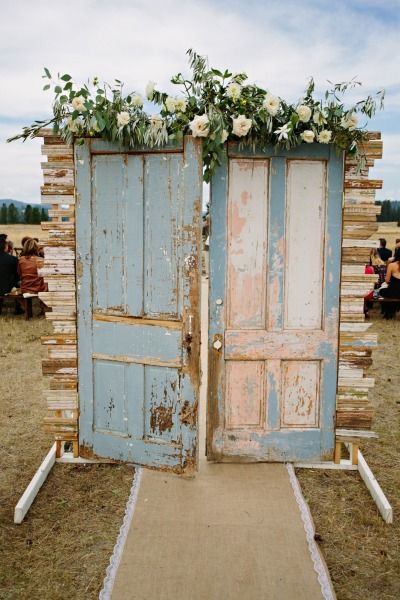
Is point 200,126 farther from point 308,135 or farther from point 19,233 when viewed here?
point 19,233

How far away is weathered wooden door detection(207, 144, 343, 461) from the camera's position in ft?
15.0

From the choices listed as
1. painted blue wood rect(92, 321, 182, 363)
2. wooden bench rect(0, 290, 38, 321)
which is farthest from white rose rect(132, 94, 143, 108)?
wooden bench rect(0, 290, 38, 321)

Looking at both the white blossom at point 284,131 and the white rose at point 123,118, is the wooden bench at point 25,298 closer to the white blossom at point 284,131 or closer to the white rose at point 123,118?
the white rose at point 123,118

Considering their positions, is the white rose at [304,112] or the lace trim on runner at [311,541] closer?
the lace trim on runner at [311,541]

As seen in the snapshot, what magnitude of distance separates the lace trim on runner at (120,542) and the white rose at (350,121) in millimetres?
3099

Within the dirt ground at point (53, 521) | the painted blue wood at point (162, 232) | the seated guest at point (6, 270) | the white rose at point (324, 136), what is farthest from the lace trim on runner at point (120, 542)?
the seated guest at point (6, 270)

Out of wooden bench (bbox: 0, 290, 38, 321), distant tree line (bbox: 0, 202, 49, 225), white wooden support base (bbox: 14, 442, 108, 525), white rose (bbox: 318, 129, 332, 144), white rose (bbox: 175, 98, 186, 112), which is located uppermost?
distant tree line (bbox: 0, 202, 49, 225)

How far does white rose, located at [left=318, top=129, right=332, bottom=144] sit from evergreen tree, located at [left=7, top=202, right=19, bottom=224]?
4277cm

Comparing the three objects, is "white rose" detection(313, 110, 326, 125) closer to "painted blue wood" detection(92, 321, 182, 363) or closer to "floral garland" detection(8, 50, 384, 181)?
"floral garland" detection(8, 50, 384, 181)

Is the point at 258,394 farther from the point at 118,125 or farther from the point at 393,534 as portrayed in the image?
the point at 118,125

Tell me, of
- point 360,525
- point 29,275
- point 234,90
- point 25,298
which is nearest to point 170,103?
point 234,90

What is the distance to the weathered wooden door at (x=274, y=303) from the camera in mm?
4562

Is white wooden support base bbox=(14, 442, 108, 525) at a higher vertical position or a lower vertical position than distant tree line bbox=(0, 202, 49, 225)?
lower

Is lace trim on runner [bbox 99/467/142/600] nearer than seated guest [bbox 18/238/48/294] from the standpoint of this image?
Yes
